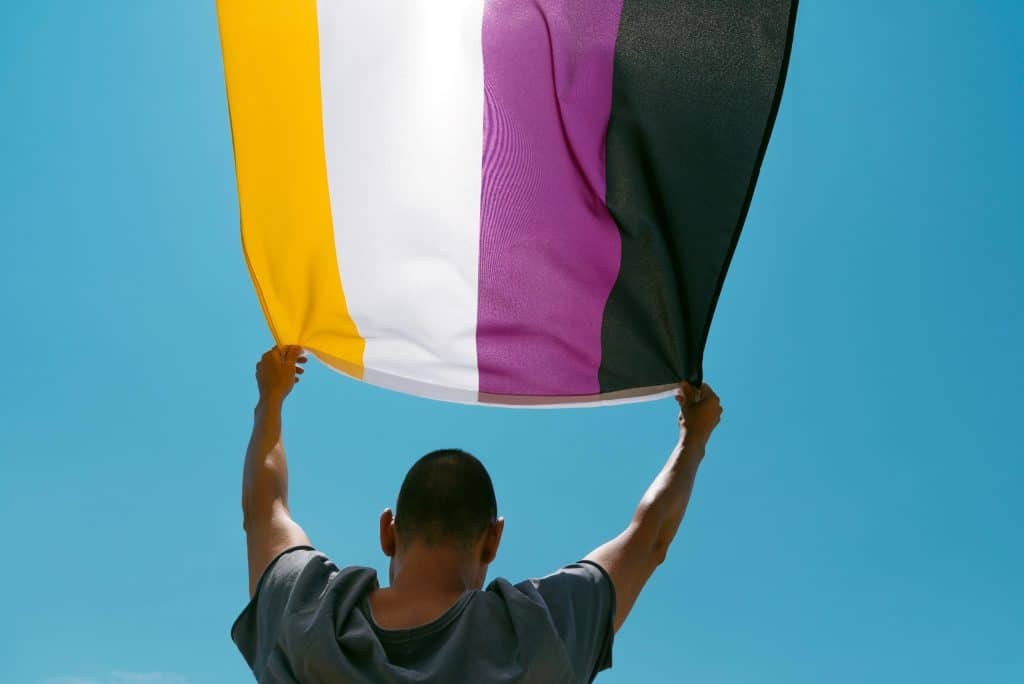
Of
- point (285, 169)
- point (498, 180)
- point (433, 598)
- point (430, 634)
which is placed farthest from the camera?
point (498, 180)

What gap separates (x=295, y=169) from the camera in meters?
3.39

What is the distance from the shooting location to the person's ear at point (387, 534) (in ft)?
7.73

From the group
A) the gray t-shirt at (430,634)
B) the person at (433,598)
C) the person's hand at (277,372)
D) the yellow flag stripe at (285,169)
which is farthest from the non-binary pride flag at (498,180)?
the gray t-shirt at (430,634)

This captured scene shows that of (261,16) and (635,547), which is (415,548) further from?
(261,16)

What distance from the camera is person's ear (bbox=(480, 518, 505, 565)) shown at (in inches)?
88.4

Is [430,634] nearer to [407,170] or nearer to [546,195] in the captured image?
[546,195]

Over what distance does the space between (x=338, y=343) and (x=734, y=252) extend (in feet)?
4.77

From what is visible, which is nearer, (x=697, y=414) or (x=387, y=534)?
(x=387, y=534)

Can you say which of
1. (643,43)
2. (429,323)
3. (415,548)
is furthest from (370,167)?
(415,548)

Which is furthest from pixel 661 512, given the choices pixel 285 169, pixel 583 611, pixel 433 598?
pixel 285 169

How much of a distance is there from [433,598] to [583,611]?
333 millimetres

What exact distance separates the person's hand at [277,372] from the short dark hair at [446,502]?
35.1 inches

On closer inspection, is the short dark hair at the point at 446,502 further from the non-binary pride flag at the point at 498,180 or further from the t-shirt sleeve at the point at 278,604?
the non-binary pride flag at the point at 498,180

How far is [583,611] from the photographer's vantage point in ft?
6.91
